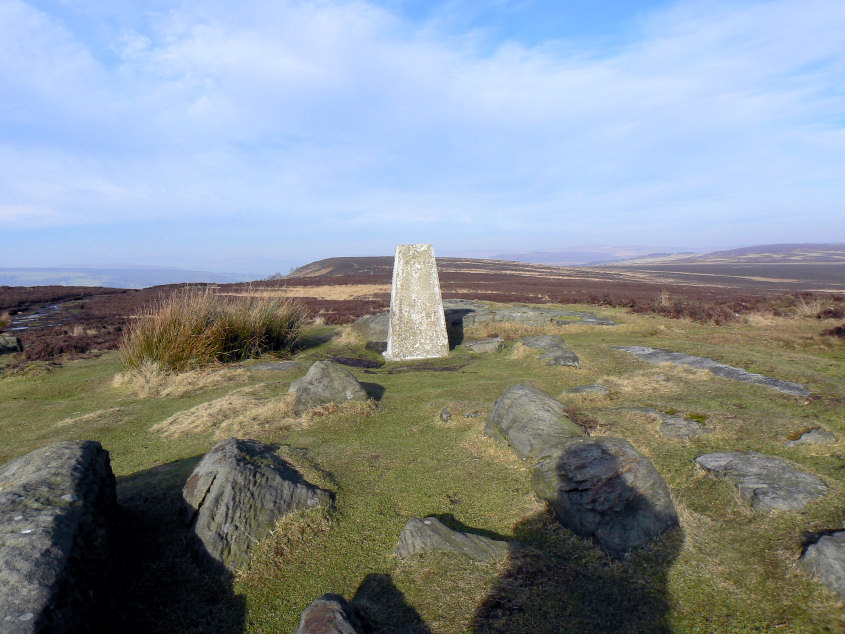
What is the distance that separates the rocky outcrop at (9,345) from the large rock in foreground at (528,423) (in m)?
15.7

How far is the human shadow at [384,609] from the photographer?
316cm

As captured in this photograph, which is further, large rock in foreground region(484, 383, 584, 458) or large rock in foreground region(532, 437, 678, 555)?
large rock in foreground region(484, 383, 584, 458)

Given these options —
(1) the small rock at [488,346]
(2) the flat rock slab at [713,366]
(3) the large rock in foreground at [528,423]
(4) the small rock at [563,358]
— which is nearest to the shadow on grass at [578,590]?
(3) the large rock in foreground at [528,423]

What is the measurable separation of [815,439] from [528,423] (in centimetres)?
323

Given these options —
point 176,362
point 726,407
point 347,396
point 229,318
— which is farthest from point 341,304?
point 726,407

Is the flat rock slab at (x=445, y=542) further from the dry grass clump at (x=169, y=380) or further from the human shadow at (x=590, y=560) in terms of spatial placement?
the dry grass clump at (x=169, y=380)

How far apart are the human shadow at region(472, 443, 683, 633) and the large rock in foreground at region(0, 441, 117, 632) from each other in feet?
8.40

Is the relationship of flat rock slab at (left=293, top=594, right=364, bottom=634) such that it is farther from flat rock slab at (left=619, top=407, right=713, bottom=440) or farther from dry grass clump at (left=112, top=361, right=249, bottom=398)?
dry grass clump at (left=112, top=361, right=249, bottom=398)

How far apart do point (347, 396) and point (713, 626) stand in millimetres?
5791

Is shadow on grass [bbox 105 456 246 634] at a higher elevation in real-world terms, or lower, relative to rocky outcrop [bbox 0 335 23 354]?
lower

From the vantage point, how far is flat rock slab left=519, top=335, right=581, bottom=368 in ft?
31.8

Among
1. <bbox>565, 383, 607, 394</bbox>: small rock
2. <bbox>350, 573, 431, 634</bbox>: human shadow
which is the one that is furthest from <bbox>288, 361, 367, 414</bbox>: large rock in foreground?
<bbox>350, 573, 431, 634</bbox>: human shadow

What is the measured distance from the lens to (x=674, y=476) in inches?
195

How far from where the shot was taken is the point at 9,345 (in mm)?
14391
